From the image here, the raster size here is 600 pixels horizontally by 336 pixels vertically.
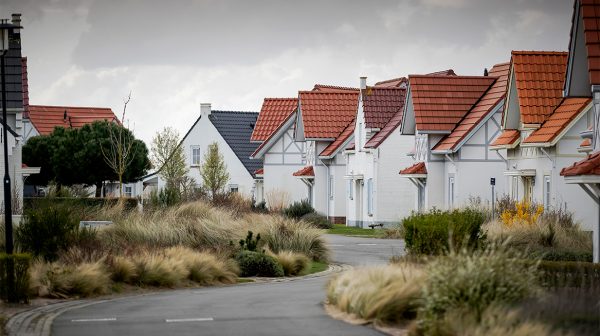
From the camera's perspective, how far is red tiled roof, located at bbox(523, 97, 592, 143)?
126ft

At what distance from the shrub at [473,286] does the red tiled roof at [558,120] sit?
2323cm

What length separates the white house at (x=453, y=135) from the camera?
1932 inches

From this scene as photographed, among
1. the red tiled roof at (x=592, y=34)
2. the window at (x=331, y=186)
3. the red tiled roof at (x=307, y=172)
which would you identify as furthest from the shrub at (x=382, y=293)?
the red tiled roof at (x=307, y=172)

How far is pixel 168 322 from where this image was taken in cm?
1853

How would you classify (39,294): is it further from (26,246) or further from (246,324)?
(246,324)

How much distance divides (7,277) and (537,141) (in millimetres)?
22157

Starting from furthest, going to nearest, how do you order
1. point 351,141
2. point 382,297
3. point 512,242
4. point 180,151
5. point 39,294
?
point 180,151
point 351,141
point 512,242
point 39,294
point 382,297

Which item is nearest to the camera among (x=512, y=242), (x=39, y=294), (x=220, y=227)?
(x=39, y=294)

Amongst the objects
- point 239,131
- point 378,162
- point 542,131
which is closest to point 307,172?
point 378,162

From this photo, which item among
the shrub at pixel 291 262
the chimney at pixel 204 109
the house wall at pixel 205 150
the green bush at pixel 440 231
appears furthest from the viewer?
the chimney at pixel 204 109

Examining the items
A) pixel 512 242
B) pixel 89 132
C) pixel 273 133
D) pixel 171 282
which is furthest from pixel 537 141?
pixel 89 132

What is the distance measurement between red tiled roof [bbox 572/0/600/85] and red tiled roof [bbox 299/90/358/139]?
130 ft

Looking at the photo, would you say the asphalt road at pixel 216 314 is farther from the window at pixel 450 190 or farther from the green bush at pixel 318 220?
the green bush at pixel 318 220

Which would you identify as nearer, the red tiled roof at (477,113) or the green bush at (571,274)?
the green bush at (571,274)
